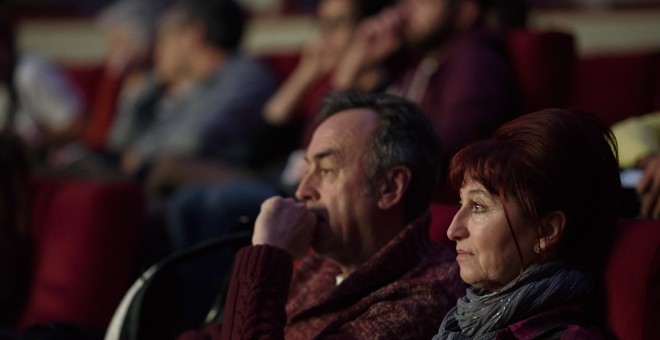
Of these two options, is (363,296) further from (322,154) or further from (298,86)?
(298,86)

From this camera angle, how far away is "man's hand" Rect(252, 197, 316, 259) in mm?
1855

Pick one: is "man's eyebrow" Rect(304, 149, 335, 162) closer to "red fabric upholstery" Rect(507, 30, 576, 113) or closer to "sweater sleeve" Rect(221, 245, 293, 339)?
"sweater sleeve" Rect(221, 245, 293, 339)

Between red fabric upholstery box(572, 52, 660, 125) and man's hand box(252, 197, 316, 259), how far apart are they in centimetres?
138

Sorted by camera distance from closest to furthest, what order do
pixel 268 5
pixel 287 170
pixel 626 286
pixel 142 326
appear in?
1. pixel 626 286
2. pixel 142 326
3. pixel 287 170
4. pixel 268 5

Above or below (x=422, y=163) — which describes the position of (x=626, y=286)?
below

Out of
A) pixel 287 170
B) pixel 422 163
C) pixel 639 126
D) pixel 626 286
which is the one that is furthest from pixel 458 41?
pixel 626 286

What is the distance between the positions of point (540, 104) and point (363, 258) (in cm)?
104

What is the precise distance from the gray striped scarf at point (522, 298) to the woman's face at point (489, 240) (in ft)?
0.09

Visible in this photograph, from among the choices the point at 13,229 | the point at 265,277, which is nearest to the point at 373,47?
the point at 13,229

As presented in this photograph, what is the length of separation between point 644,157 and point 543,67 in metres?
0.74

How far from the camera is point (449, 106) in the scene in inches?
116

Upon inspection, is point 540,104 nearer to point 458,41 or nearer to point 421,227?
point 458,41

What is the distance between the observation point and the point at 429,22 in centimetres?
327

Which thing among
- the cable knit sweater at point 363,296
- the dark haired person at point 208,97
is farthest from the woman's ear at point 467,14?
the cable knit sweater at point 363,296
